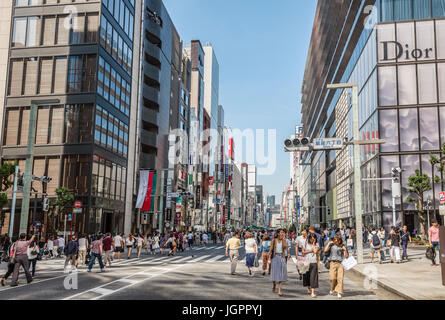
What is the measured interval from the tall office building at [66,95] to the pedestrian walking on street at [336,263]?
2961cm

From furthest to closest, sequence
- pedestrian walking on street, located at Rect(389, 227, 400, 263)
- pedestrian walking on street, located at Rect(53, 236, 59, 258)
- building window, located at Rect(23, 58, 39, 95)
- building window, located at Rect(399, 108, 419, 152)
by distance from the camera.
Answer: building window, located at Rect(23, 58, 39, 95) < building window, located at Rect(399, 108, 419, 152) < pedestrian walking on street, located at Rect(53, 236, 59, 258) < pedestrian walking on street, located at Rect(389, 227, 400, 263)

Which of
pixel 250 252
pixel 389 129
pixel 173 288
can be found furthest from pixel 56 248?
pixel 389 129

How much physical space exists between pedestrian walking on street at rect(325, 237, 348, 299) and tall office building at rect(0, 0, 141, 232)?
29.6m

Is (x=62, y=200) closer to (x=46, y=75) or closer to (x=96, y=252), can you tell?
(x=46, y=75)

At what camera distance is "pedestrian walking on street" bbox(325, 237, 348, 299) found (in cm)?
1144

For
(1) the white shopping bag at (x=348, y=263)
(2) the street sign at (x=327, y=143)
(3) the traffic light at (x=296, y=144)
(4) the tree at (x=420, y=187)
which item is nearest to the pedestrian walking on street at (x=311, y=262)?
(1) the white shopping bag at (x=348, y=263)

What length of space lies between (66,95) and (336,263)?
34.3 meters

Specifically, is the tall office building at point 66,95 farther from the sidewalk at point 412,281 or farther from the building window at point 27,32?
the sidewalk at point 412,281

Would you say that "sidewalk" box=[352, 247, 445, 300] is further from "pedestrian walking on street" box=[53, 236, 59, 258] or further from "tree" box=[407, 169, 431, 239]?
"pedestrian walking on street" box=[53, 236, 59, 258]

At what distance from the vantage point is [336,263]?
37.9 ft

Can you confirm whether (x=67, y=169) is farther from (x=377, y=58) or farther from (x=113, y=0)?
(x=377, y=58)

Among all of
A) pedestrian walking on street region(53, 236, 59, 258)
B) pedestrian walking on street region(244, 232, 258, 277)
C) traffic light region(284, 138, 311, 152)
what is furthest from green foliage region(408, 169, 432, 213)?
pedestrian walking on street region(53, 236, 59, 258)

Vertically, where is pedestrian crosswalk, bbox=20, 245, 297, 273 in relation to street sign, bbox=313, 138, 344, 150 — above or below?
below
